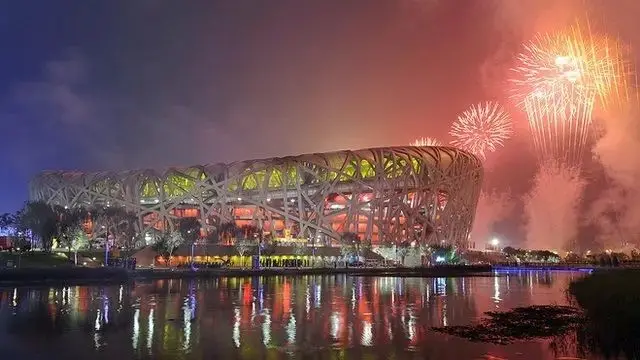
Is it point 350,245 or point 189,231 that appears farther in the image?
point 350,245

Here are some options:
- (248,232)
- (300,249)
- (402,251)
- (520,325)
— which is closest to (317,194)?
(300,249)

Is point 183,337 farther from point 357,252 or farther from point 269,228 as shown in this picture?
point 269,228

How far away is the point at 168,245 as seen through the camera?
91938 millimetres

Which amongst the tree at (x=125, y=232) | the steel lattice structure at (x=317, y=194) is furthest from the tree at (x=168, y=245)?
the steel lattice structure at (x=317, y=194)

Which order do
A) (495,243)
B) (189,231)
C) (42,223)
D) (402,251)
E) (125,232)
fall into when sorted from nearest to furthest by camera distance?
(42,223)
(189,231)
(125,232)
(402,251)
(495,243)

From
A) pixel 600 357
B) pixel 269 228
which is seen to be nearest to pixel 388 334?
pixel 600 357

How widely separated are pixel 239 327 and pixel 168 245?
71.0 m

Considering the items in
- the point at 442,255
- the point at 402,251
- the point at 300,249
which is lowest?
the point at 442,255

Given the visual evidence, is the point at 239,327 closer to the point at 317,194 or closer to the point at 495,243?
the point at 317,194

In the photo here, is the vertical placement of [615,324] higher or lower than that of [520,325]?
higher

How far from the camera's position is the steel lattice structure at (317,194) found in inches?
5017

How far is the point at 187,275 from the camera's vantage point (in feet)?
226

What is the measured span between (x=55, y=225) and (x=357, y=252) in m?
55.5

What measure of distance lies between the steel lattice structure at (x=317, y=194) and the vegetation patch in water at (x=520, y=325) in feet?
307
